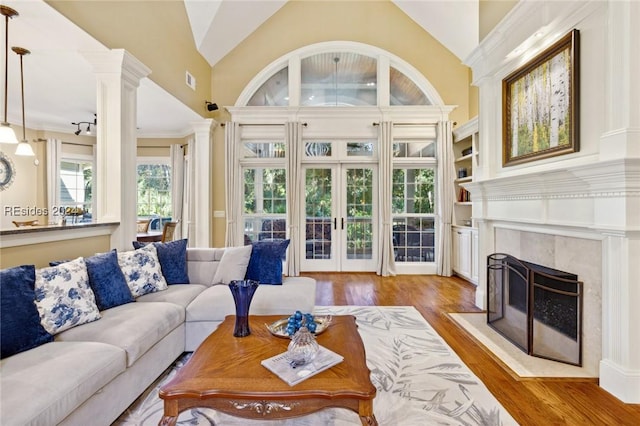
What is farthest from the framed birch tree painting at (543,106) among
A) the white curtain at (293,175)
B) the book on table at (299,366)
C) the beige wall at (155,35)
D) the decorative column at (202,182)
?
the decorative column at (202,182)

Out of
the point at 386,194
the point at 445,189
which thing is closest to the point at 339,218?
the point at 386,194

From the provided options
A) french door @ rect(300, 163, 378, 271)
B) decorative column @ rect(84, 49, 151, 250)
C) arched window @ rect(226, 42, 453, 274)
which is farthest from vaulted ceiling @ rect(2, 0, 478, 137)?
french door @ rect(300, 163, 378, 271)

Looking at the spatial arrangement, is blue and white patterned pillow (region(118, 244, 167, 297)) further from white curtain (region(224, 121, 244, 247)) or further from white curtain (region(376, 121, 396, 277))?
white curtain (region(376, 121, 396, 277))

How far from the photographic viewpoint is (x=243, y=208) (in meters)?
5.71

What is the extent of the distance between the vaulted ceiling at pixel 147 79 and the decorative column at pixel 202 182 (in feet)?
1.04

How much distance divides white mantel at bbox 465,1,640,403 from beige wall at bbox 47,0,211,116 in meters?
3.79

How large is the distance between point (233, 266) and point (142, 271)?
2.56ft

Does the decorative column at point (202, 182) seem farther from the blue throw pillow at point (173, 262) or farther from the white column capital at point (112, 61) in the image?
the blue throw pillow at point (173, 262)

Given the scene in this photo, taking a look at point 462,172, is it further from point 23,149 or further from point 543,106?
point 23,149

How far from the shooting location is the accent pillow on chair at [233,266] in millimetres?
3037

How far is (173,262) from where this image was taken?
3014mm

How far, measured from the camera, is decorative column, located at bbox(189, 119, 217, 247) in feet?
18.0

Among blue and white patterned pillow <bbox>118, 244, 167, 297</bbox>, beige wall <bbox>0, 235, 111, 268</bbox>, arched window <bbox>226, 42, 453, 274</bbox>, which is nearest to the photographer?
beige wall <bbox>0, 235, 111, 268</bbox>

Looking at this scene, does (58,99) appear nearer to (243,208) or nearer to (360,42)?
(243,208)
